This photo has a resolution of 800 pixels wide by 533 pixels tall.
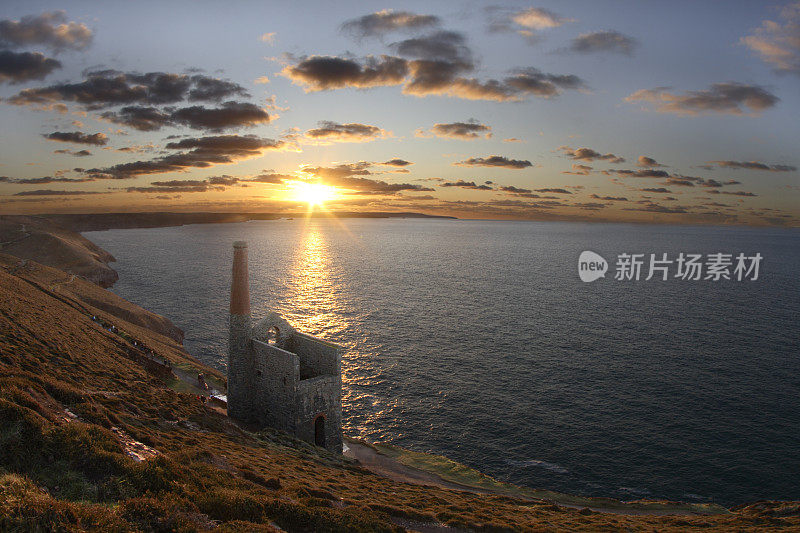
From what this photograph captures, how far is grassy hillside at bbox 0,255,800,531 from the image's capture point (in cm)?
1468

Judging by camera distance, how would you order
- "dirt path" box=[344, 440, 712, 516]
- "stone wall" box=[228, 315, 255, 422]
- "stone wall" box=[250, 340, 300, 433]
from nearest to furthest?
1. "dirt path" box=[344, 440, 712, 516]
2. "stone wall" box=[250, 340, 300, 433]
3. "stone wall" box=[228, 315, 255, 422]

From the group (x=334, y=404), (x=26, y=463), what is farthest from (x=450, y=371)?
(x=26, y=463)

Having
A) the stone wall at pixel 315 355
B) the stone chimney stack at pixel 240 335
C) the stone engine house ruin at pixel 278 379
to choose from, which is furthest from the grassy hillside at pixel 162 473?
the stone wall at pixel 315 355

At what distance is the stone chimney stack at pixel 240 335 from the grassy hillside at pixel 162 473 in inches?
136

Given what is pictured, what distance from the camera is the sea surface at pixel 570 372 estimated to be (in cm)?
A: 4138

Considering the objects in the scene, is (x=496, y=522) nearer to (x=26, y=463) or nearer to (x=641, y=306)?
(x=26, y=463)

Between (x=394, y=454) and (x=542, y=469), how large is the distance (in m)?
13.3

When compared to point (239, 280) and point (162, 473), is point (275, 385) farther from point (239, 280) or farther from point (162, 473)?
point (162, 473)

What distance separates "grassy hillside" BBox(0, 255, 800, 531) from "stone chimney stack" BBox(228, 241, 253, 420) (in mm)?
3455

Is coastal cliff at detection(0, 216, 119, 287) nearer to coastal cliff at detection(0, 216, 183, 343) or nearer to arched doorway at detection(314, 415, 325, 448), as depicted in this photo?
coastal cliff at detection(0, 216, 183, 343)

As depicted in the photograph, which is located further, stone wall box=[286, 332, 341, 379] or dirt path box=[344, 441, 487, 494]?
stone wall box=[286, 332, 341, 379]

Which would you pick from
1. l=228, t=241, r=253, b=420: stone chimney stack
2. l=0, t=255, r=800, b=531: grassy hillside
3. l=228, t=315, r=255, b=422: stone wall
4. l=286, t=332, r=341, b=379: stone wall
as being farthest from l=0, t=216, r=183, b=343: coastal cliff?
l=286, t=332, r=341, b=379: stone wall

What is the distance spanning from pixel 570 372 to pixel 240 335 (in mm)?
42622

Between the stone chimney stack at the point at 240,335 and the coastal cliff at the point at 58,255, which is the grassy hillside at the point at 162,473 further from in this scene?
the coastal cliff at the point at 58,255
